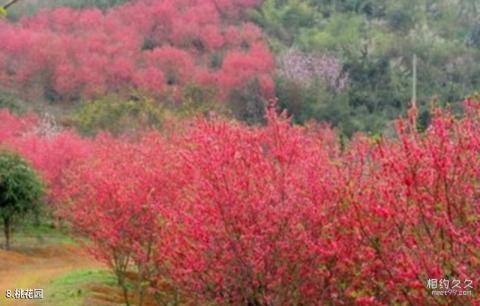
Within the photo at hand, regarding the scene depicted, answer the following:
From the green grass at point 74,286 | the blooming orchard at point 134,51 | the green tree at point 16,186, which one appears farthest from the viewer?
the blooming orchard at point 134,51

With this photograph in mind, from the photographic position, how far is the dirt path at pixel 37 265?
21172mm

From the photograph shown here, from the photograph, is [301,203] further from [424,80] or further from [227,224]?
[424,80]

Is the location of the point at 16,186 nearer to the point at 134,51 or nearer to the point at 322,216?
the point at 322,216

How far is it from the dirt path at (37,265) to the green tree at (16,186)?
5.40 ft

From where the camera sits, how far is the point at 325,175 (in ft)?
30.3

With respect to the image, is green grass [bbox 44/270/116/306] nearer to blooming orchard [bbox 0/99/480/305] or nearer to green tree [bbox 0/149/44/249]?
blooming orchard [bbox 0/99/480/305]

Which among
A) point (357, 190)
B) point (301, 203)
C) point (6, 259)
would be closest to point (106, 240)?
point (301, 203)

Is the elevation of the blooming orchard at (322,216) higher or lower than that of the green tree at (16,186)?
higher

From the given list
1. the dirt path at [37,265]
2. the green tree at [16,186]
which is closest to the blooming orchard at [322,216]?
the dirt path at [37,265]

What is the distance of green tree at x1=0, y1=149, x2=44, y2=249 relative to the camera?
2953 cm

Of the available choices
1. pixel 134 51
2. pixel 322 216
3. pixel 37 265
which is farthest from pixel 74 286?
pixel 134 51

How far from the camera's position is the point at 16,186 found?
29.5 m

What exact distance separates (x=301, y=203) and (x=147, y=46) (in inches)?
2121

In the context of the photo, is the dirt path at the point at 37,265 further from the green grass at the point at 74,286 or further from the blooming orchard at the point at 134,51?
the blooming orchard at the point at 134,51
